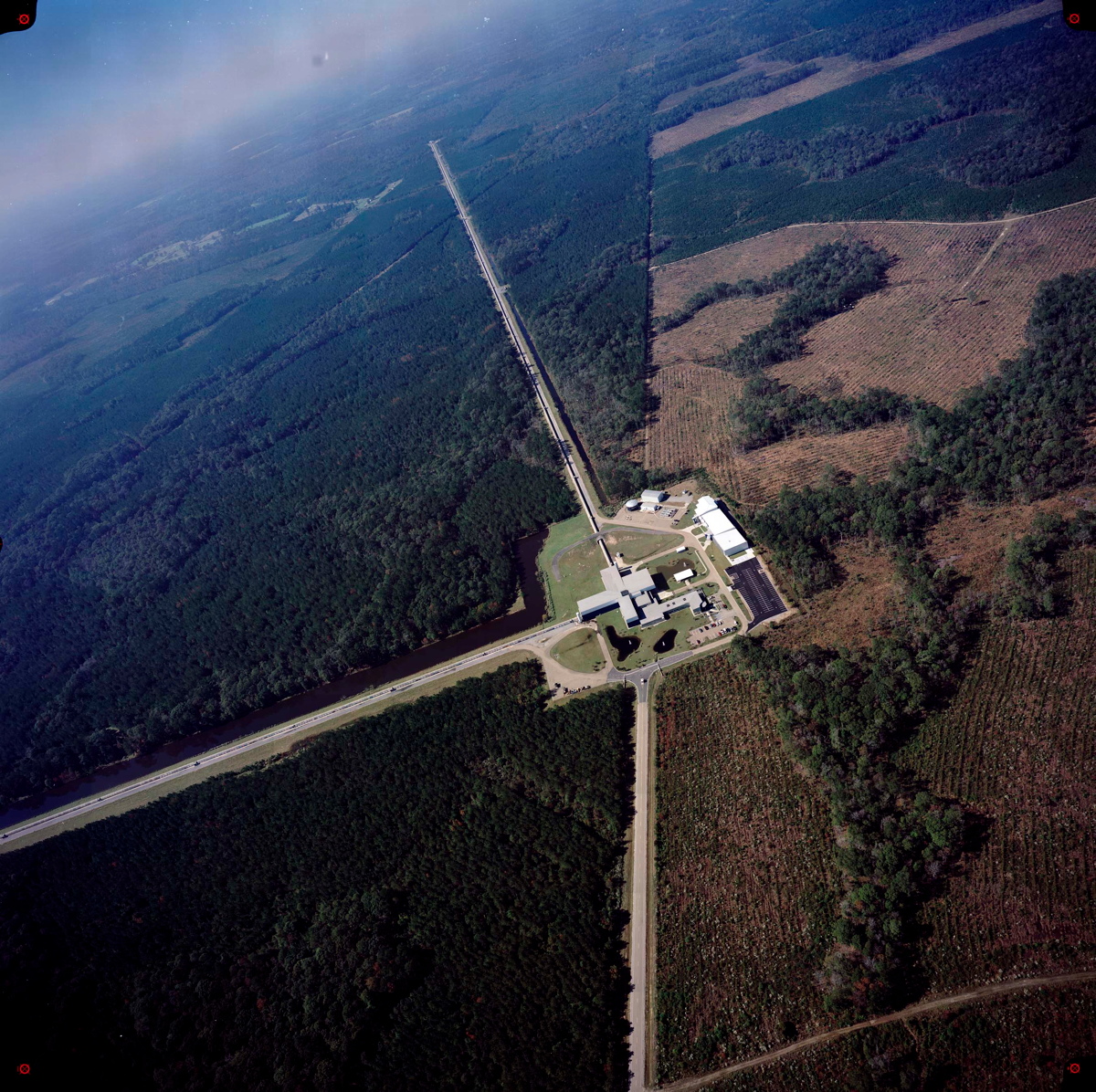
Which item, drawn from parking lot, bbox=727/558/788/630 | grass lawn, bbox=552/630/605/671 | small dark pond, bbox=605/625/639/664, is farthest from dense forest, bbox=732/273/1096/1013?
grass lawn, bbox=552/630/605/671

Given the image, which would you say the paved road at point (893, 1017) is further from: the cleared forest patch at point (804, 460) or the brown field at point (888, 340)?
the brown field at point (888, 340)

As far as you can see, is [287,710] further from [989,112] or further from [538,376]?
[989,112]

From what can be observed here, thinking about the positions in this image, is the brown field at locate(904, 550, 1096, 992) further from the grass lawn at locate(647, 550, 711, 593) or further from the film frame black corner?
the film frame black corner

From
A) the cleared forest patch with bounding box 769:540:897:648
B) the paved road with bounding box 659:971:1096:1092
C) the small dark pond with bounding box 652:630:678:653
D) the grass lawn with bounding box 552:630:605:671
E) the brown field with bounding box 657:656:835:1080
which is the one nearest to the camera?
the paved road with bounding box 659:971:1096:1092

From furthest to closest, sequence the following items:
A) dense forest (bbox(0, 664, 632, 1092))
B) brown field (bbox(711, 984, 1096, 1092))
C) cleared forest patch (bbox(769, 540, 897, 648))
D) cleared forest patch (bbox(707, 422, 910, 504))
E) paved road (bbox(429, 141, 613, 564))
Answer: paved road (bbox(429, 141, 613, 564)) < cleared forest patch (bbox(707, 422, 910, 504)) < cleared forest patch (bbox(769, 540, 897, 648)) < dense forest (bbox(0, 664, 632, 1092)) < brown field (bbox(711, 984, 1096, 1092))

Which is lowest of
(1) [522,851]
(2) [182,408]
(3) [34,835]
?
(1) [522,851]

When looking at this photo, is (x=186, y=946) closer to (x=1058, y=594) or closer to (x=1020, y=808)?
(x=1020, y=808)

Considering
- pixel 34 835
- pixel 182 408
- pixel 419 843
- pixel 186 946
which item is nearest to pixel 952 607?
pixel 419 843
